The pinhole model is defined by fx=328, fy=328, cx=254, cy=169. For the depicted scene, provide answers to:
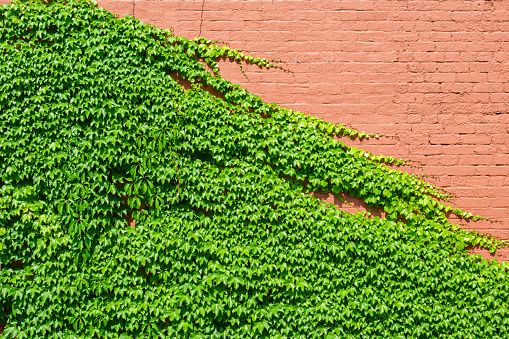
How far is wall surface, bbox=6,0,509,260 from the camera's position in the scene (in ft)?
12.4

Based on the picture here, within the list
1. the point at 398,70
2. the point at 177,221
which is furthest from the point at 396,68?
the point at 177,221

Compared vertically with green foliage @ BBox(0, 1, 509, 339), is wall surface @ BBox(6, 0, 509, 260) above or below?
above

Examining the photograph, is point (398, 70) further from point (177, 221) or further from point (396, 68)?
point (177, 221)

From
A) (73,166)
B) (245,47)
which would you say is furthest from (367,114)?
(73,166)

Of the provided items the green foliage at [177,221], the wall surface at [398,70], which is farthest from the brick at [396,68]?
the green foliage at [177,221]

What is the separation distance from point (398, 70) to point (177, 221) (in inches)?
120

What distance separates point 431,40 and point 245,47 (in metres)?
2.16

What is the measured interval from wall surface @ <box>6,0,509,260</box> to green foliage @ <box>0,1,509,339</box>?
343mm

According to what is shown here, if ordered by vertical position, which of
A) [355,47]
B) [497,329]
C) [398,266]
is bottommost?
[497,329]

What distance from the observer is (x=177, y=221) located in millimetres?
3562

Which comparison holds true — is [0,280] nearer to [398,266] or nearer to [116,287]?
[116,287]

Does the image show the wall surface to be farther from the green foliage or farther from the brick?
the green foliage

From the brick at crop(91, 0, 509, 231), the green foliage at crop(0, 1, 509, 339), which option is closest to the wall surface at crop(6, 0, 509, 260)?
the brick at crop(91, 0, 509, 231)

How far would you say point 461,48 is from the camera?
3.79 meters
